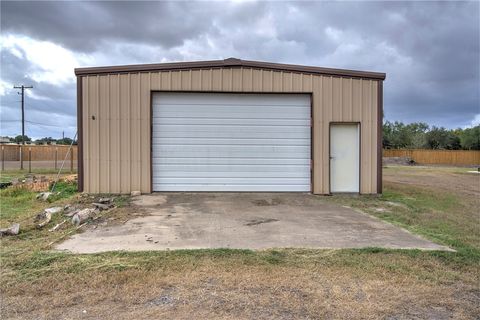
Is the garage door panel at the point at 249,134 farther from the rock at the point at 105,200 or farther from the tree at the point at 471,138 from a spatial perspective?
the tree at the point at 471,138

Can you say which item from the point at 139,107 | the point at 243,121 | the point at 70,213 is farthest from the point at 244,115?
the point at 70,213

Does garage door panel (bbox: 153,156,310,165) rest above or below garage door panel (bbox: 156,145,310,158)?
below

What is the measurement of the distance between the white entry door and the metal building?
29 mm

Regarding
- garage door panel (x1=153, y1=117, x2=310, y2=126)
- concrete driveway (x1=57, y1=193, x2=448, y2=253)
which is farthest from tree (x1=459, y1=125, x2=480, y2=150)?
concrete driveway (x1=57, y1=193, x2=448, y2=253)

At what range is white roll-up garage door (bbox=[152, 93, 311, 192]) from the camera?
1221cm

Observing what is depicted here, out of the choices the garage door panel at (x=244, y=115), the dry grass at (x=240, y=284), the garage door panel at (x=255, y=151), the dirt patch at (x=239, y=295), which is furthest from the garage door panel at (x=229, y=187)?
the dirt patch at (x=239, y=295)

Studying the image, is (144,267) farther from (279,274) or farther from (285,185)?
(285,185)

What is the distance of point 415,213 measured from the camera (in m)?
9.33

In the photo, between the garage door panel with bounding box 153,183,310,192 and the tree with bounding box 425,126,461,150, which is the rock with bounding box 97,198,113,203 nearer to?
the garage door panel with bounding box 153,183,310,192

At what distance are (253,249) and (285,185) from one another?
6610 millimetres

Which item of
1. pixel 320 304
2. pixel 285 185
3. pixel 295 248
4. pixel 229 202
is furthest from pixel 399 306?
pixel 285 185

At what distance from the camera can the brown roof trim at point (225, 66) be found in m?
11.8

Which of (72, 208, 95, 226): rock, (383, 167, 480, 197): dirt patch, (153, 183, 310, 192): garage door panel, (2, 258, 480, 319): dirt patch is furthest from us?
(383, 167, 480, 197): dirt patch

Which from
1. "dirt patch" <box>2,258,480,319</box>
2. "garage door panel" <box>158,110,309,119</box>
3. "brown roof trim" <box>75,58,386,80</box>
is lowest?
"dirt patch" <box>2,258,480,319</box>
